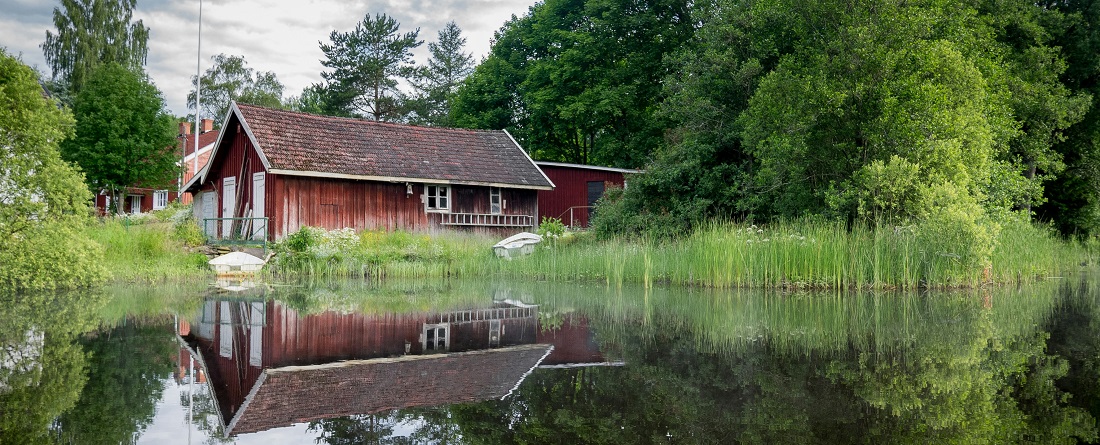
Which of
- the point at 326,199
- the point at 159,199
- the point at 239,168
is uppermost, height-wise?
the point at 239,168

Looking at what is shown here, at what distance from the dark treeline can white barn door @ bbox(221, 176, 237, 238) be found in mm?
12175

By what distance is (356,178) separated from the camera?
77.6 feet

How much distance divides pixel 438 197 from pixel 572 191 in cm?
761

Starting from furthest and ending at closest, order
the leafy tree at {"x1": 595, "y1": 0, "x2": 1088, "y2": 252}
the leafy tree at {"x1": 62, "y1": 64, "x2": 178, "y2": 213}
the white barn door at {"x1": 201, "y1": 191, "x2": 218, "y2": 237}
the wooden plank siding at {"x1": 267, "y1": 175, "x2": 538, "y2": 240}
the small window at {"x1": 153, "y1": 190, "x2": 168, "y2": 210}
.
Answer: the small window at {"x1": 153, "y1": 190, "x2": 168, "y2": 210}, the leafy tree at {"x1": 62, "y1": 64, "x2": 178, "y2": 213}, the white barn door at {"x1": 201, "y1": 191, "x2": 218, "y2": 237}, the wooden plank siding at {"x1": 267, "y1": 175, "x2": 538, "y2": 240}, the leafy tree at {"x1": 595, "y1": 0, "x2": 1088, "y2": 252}

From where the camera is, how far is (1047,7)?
78.7 feet

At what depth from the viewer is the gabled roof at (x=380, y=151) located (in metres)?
23.0

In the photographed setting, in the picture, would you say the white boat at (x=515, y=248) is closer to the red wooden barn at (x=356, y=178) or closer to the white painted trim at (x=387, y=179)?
the white painted trim at (x=387, y=179)

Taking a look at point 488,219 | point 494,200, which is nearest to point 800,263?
point 488,219

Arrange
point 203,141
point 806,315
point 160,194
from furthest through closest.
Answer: point 160,194 → point 203,141 → point 806,315

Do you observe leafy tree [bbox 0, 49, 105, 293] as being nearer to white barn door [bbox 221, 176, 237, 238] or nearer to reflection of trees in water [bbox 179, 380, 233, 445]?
reflection of trees in water [bbox 179, 380, 233, 445]

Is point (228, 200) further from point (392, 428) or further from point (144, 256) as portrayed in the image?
point (392, 428)

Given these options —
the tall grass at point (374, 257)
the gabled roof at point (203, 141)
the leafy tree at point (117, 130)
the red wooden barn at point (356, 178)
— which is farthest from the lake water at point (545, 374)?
the gabled roof at point (203, 141)

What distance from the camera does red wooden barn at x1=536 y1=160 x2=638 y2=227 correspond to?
3175cm

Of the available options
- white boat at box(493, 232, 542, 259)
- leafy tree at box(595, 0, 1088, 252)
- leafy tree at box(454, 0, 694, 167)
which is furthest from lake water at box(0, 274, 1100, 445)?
leafy tree at box(454, 0, 694, 167)
